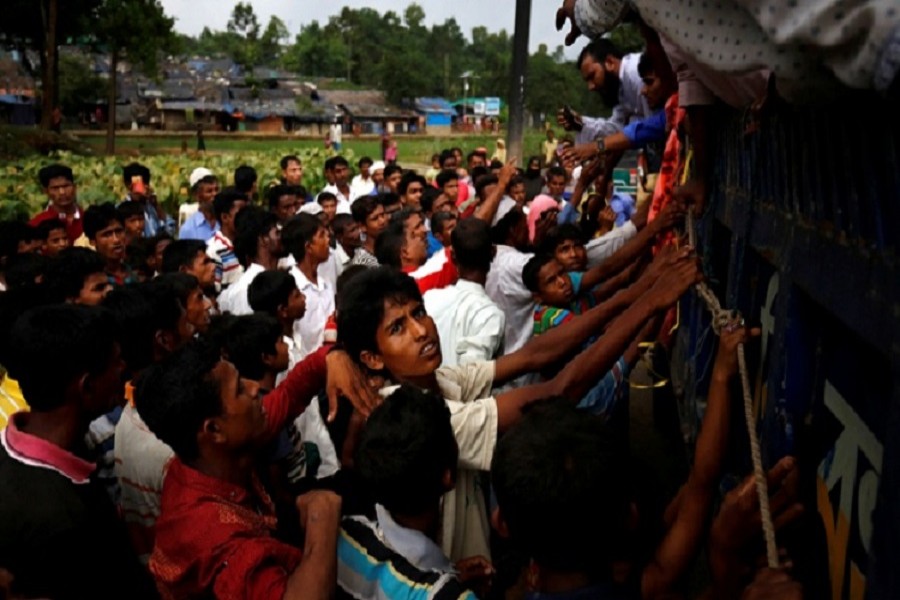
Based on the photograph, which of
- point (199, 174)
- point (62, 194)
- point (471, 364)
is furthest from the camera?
point (199, 174)

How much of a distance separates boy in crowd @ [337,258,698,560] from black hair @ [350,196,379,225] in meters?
4.09

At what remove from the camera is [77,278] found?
12.7ft

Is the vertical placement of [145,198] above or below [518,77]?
below

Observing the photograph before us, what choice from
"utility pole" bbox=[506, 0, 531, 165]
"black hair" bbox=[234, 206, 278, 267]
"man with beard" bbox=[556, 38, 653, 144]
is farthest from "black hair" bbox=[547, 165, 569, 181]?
"black hair" bbox=[234, 206, 278, 267]

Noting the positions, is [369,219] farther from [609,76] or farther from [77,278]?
[77,278]

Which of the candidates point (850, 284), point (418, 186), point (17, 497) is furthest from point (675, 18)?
point (418, 186)

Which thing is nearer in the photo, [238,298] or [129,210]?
[238,298]

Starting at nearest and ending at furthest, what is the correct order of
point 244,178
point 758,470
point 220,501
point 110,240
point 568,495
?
point 758,470, point 568,495, point 220,501, point 110,240, point 244,178

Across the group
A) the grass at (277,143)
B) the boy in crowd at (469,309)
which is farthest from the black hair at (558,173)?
the grass at (277,143)

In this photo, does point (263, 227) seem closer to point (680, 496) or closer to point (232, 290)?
point (232, 290)

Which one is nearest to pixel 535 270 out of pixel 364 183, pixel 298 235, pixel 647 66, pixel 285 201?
pixel 647 66

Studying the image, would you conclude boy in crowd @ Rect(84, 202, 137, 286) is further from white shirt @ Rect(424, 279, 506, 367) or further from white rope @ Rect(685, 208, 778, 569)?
white rope @ Rect(685, 208, 778, 569)

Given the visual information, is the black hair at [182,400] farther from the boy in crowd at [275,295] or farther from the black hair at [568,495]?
the boy in crowd at [275,295]

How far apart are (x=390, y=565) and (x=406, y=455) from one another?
0.78 feet
